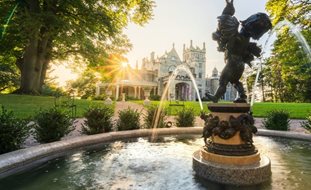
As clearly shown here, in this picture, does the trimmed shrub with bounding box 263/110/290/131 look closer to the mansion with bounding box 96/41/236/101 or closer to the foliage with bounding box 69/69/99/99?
the mansion with bounding box 96/41/236/101

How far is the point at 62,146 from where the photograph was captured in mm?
5430

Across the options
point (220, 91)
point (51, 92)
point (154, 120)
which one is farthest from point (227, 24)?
point (51, 92)

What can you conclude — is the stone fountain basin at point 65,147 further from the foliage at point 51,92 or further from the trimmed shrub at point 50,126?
the foliage at point 51,92

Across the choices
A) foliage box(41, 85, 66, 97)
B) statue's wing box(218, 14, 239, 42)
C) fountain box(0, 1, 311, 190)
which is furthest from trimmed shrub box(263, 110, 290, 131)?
foliage box(41, 85, 66, 97)

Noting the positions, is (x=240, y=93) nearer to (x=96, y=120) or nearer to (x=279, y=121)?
(x=96, y=120)

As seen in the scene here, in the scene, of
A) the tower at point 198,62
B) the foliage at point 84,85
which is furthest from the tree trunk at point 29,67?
the tower at point 198,62

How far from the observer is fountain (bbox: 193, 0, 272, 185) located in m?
3.92

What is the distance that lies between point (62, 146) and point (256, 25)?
482 cm

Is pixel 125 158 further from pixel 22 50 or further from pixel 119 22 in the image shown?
pixel 22 50

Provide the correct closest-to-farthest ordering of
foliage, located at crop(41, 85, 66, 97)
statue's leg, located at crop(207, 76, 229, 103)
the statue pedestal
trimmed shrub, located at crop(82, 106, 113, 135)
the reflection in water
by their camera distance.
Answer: the reflection in water < the statue pedestal < statue's leg, located at crop(207, 76, 229, 103) < trimmed shrub, located at crop(82, 106, 113, 135) < foliage, located at crop(41, 85, 66, 97)

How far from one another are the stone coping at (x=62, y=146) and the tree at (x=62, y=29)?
43.7 feet

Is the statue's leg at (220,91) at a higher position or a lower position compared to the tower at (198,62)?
lower

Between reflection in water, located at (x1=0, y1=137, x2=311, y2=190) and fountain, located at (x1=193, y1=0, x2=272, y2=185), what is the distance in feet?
0.70

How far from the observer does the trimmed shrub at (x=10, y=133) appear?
483 centimetres
